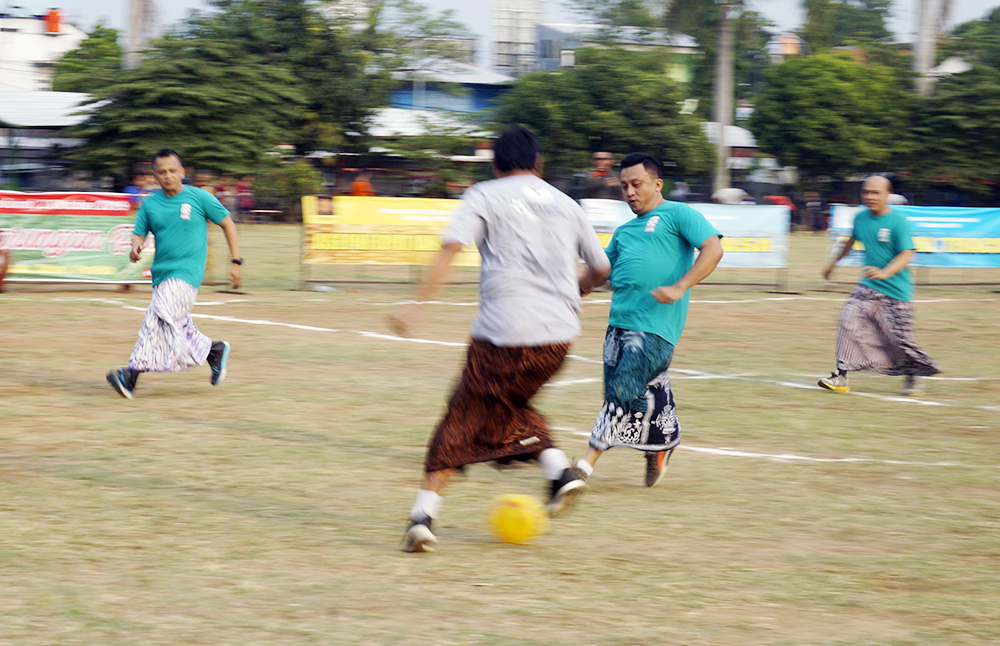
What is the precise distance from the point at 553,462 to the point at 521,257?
905 mm

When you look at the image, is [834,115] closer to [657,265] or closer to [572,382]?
[572,382]

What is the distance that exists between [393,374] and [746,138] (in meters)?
44.7

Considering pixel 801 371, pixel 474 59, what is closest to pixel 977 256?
pixel 801 371

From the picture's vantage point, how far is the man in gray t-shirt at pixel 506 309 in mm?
4746

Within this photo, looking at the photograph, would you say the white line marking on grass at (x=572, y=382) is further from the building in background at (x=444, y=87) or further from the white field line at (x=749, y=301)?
the building in background at (x=444, y=87)

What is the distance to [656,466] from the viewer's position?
6.06m

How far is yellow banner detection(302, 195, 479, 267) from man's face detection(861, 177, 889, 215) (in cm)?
843

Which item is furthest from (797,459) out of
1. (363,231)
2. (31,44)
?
(31,44)

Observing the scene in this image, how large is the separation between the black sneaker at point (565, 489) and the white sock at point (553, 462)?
0.06 ft

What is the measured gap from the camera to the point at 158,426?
7.38m

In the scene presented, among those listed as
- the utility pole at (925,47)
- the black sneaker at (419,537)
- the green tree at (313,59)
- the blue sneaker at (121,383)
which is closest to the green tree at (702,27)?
the utility pole at (925,47)

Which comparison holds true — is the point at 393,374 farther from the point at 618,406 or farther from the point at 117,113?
the point at 117,113

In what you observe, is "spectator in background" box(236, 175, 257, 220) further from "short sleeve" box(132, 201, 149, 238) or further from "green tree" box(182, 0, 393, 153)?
"short sleeve" box(132, 201, 149, 238)

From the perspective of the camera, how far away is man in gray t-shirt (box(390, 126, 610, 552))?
15.6ft
